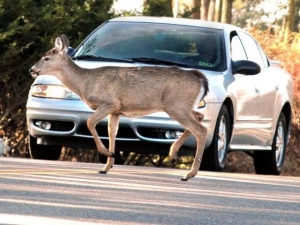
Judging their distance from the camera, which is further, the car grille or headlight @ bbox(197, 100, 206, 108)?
the car grille

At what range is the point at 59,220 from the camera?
8.28 m

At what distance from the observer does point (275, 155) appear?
16672 millimetres

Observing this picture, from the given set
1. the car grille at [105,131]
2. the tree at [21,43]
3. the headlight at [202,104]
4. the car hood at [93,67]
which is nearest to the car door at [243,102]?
the car hood at [93,67]

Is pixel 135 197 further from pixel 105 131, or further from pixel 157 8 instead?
pixel 157 8

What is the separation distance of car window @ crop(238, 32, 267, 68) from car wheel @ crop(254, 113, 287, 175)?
799 millimetres

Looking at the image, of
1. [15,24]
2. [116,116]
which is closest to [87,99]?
[116,116]

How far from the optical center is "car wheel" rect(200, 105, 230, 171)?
47.4ft

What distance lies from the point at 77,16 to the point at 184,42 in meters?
6.41

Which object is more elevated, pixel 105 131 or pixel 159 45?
pixel 159 45

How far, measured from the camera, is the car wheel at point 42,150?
15.1m

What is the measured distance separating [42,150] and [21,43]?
5.10m

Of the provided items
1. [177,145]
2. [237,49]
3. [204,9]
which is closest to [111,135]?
[177,145]

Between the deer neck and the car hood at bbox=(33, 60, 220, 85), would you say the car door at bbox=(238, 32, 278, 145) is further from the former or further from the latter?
the deer neck

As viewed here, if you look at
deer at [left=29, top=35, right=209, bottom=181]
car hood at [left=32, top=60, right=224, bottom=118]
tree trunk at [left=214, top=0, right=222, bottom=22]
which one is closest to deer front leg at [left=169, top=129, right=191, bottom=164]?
deer at [left=29, top=35, right=209, bottom=181]
